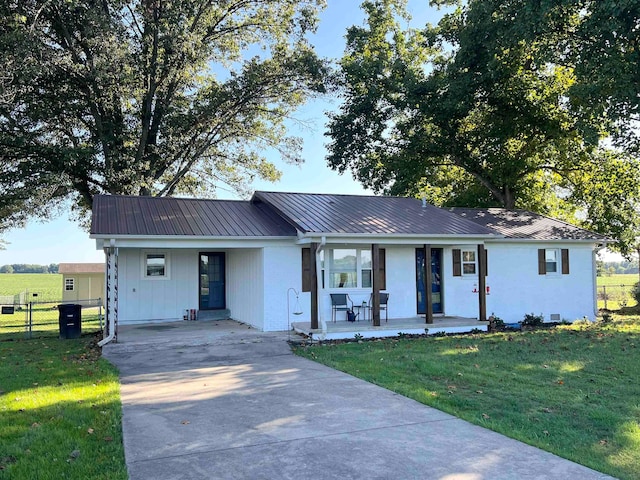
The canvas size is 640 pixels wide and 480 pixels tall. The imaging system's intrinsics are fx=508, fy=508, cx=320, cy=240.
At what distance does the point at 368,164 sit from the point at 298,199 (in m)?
9.54

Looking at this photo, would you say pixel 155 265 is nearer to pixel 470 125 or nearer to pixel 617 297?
pixel 470 125

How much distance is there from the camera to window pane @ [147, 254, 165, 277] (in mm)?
14070

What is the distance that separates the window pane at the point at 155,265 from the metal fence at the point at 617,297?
1878cm

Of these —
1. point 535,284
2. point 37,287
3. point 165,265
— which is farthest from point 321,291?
point 37,287

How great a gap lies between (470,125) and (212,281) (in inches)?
564

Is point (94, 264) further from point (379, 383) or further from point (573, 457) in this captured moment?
point (573, 457)

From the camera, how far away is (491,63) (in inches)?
694

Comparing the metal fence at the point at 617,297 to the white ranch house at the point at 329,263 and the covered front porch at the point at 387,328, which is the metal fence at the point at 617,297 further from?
the covered front porch at the point at 387,328

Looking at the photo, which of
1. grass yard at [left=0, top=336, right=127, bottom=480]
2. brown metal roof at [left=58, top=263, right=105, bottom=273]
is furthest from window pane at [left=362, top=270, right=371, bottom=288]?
brown metal roof at [left=58, top=263, right=105, bottom=273]

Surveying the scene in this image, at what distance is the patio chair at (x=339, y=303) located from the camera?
13.0 meters

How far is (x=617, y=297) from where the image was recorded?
2580 centimetres

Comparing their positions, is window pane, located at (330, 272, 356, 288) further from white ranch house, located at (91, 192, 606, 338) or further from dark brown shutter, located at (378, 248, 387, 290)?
dark brown shutter, located at (378, 248, 387, 290)

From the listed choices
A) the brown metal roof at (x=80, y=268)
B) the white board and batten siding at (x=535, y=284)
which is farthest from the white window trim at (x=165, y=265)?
the brown metal roof at (x=80, y=268)

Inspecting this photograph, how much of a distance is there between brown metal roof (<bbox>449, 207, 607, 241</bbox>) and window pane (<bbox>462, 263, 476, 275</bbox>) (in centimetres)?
141
